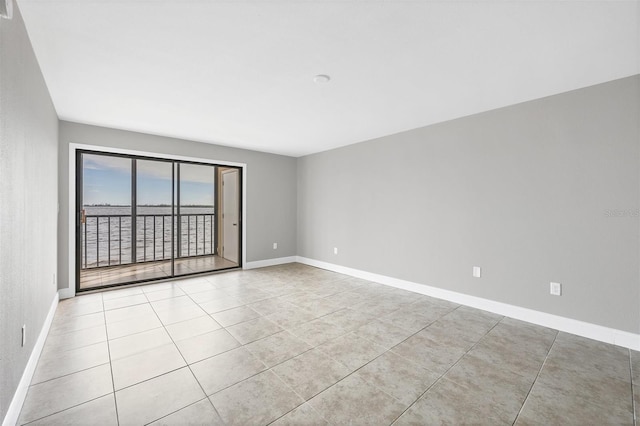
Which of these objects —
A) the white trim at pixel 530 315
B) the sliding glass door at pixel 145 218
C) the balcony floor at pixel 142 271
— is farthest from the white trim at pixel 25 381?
the white trim at pixel 530 315

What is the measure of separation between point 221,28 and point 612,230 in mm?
3744

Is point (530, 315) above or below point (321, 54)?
below

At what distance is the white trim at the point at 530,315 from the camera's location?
2512 mm

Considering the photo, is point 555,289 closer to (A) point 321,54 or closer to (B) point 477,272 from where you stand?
(B) point 477,272

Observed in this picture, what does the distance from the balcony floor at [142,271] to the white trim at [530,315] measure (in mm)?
3470

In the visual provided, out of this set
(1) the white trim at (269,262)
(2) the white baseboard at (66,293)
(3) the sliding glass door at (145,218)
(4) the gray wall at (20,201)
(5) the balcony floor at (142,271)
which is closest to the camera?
(4) the gray wall at (20,201)

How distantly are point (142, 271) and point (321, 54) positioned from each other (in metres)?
5.25

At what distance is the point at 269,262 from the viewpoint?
5852mm

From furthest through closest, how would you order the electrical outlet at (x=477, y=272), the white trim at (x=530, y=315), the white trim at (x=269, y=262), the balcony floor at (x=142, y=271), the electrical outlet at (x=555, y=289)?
the white trim at (x=269, y=262) < the balcony floor at (x=142, y=271) < the electrical outlet at (x=477, y=272) < the electrical outlet at (x=555, y=289) < the white trim at (x=530, y=315)

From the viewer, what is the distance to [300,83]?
2.65 metres

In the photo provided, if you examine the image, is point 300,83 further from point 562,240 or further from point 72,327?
point 72,327

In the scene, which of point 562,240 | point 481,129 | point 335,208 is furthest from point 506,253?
point 335,208

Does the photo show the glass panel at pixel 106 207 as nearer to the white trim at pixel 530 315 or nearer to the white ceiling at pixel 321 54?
the white ceiling at pixel 321 54

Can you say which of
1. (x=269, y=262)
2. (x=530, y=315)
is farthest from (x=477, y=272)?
(x=269, y=262)
